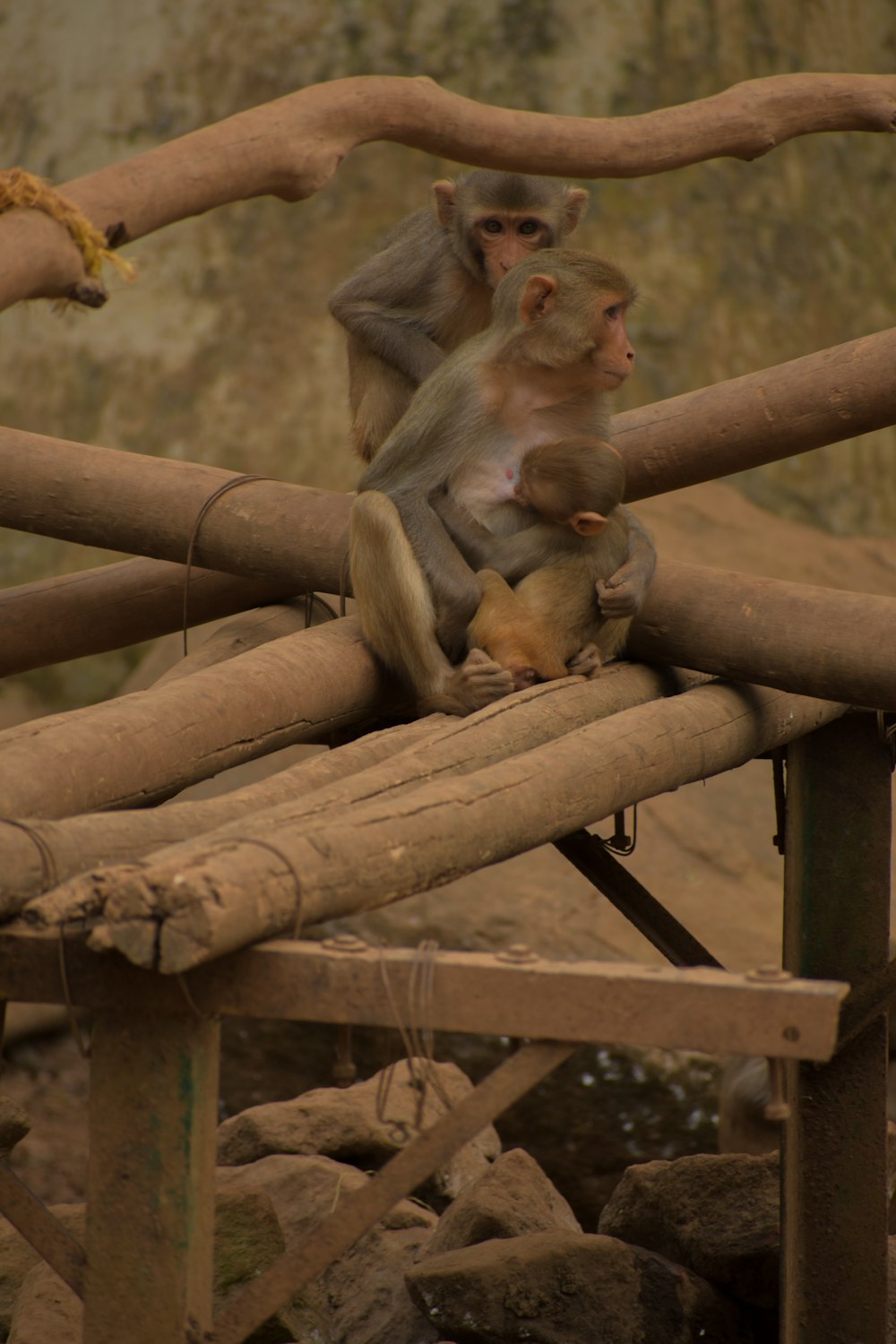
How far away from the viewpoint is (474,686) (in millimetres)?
3941

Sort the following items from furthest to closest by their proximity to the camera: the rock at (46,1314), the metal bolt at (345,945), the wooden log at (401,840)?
the rock at (46,1314) < the metal bolt at (345,945) < the wooden log at (401,840)

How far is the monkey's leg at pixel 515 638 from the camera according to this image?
408 cm

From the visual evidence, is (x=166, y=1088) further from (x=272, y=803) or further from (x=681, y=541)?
(x=681, y=541)

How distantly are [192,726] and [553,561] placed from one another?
1.15 metres

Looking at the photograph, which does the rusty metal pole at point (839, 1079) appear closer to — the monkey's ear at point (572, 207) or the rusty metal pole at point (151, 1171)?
the monkey's ear at point (572, 207)

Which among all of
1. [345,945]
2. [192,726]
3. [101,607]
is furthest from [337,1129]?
[345,945]

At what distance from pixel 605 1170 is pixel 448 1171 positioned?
3.91ft

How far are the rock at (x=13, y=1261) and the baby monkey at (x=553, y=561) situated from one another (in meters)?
2.39

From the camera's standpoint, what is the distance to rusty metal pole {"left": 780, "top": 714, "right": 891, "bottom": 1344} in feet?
16.1

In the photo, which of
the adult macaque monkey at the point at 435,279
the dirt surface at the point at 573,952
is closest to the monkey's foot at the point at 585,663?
the adult macaque monkey at the point at 435,279

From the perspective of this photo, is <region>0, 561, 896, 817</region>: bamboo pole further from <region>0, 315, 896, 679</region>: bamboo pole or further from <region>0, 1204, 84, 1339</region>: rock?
<region>0, 1204, 84, 1339</region>: rock

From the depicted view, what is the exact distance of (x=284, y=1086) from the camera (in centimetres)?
851

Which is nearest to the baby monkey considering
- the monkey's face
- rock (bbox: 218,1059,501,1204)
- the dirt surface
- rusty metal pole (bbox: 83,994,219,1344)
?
the monkey's face

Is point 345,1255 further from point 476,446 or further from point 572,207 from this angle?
point 572,207
